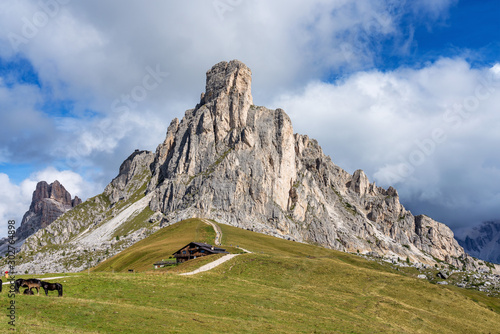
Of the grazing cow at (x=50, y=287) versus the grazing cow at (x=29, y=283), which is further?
the grazing cow at (x=50, y=287)

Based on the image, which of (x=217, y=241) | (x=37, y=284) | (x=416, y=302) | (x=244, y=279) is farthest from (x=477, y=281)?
(x=37, y=284)

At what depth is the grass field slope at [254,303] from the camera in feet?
108

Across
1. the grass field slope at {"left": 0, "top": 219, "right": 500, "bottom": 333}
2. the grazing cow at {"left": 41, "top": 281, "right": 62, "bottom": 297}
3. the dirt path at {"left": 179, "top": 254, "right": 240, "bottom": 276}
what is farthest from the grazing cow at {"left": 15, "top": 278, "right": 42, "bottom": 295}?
the dirt path at {"left": 179, "top": 254, "right": 240, "bottom": 276}

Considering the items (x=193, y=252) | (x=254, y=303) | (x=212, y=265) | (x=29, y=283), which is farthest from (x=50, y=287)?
(x=193, y=252)

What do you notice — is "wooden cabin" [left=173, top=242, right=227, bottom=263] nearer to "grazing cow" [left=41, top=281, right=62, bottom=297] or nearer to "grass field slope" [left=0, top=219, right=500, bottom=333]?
"grass field slope" [left=0, top=219, right=500, bottom=333]

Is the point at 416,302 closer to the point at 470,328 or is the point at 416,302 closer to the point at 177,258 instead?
the point at 470,328

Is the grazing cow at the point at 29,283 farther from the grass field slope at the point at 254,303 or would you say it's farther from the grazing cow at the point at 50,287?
the grass field slope at the point at 254,303

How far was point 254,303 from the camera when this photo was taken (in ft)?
156

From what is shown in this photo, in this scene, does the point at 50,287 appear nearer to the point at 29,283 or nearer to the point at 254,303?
the point at 29,283

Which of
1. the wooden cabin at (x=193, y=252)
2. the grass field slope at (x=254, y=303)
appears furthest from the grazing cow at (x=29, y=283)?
the wooden cabin at (x=193, y=252)

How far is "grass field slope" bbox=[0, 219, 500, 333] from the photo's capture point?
3300 cm

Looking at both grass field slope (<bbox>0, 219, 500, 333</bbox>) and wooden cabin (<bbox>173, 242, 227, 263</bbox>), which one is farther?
wooden cabin (<bbox>173, 242, 227, 263</bbox>)

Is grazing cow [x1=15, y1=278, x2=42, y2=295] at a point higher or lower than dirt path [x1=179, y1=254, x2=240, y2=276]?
lower

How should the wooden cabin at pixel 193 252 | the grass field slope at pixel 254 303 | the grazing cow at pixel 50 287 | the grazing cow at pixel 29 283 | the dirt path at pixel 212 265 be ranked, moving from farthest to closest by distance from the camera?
the wooden cabin at pixel 193 252
the dirt path at pixel 212 265
the grazing cow at pixel 50 287
the grazing cow at pixel 29 283
the grass field slope at pixel 254 303
